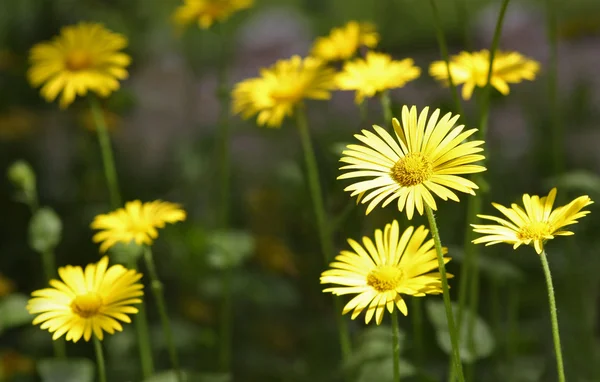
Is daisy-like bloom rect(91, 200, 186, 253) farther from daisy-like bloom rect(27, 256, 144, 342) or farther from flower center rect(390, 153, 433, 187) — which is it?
flower center rect(390, 153, 433, 187)

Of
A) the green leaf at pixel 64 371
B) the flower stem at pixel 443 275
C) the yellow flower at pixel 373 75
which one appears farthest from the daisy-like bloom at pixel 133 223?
the flower stem at pixel 443 275

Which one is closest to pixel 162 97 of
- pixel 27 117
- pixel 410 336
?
pixel 27 117

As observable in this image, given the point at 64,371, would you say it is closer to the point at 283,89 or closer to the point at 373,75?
the point at 283,89

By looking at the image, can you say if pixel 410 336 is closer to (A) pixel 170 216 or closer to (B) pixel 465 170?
(A) pixel 170 216

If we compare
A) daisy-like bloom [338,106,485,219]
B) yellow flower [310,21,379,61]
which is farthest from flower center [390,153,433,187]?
yellow flower [310,21,379,61]

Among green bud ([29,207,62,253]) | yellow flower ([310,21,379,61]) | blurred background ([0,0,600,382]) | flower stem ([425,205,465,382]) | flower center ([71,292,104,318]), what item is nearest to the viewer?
flower stem ([425,205,465,382])

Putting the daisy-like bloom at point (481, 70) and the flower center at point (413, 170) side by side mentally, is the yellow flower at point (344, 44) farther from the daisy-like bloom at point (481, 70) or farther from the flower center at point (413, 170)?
the flower center at point (413, 170)

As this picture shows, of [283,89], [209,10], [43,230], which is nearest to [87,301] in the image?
[43,230]
